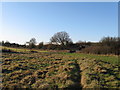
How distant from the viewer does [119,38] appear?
3206cm

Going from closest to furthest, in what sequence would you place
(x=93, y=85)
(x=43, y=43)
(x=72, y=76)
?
(x=93, y=85)
(x=72, y=76)
(x=43, y=43)

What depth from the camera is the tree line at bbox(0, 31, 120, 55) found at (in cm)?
3016

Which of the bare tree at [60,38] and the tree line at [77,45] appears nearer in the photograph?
the tree line at [77,45]

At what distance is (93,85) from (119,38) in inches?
1120

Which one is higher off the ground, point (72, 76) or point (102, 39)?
point (102, 39)

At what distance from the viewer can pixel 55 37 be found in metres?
62.3

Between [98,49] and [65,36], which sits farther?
[65,36]

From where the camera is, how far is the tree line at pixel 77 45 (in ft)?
98.9

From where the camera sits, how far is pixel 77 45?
2180 inches

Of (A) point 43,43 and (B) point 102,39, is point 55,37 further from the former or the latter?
(B) point 102,39

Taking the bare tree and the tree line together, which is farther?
the bare tree

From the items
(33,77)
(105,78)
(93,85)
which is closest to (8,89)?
(33,77)

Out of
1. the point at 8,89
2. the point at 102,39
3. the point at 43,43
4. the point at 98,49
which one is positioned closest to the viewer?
the point at 8,89

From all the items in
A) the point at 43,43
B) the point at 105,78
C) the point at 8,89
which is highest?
the point at 43,43
